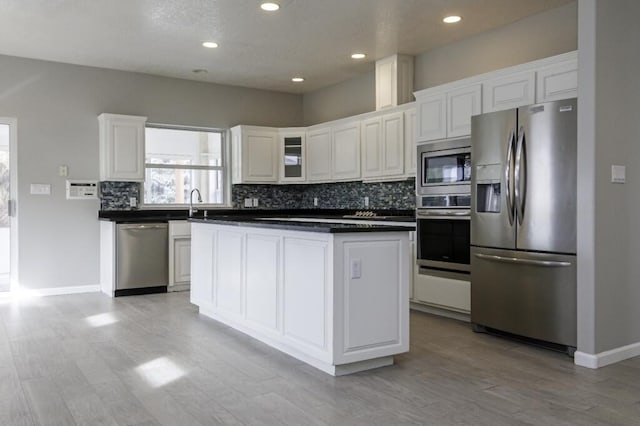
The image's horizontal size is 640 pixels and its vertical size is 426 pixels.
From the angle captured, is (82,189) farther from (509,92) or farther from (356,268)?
(509,92)

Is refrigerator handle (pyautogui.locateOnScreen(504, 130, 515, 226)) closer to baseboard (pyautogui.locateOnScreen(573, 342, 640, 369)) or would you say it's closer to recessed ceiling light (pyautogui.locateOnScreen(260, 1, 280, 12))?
baseboard (pyautogui.locateOnScreen(573, 342, 640, 369))

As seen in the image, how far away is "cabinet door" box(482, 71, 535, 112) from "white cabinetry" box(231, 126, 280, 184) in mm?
3763

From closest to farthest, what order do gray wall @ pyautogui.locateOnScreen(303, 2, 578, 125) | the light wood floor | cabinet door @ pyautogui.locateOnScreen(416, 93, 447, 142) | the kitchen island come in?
the light wood floor < the kitchen island < gray wall @ pyautogui.locateOnScreen(303, 2, 578, 125) < cabinet door @ pyautogui.locateOnScreen(416, 93, 447, 142)

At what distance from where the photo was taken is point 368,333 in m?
3.39

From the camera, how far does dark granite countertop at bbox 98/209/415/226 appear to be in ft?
20.6

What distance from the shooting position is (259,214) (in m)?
7.91

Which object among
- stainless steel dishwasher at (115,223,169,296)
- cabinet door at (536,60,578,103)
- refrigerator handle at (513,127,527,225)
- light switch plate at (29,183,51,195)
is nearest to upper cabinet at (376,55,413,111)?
cabinet door at (536,60,578,103)

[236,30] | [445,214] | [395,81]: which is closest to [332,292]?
[445,214]

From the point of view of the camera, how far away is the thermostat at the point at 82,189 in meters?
6.50

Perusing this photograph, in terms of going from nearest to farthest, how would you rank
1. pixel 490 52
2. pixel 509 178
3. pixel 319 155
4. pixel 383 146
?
pixel 509 178 → pixel 490 52 → pixel 383 146 → pixel 319 155

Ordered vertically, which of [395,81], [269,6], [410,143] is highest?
[269,6]

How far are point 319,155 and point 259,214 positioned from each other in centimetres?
132

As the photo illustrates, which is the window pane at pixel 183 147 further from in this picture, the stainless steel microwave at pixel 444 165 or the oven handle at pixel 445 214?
the oven handle at pixel 445 214

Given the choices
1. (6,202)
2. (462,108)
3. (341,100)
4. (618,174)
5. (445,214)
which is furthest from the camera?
(341,100)
